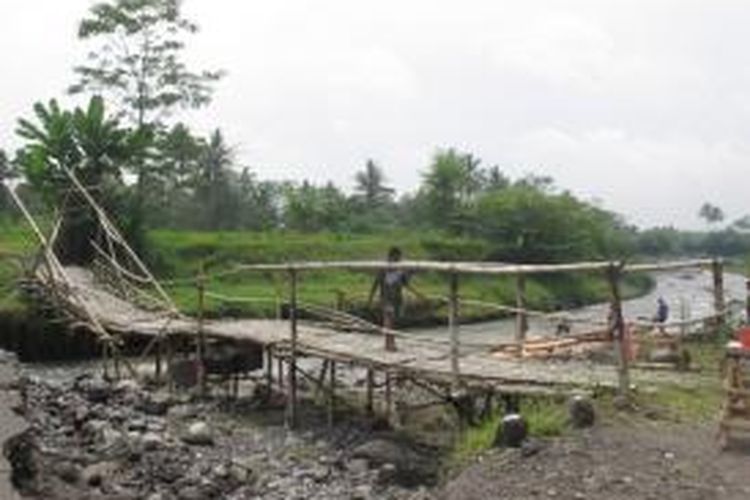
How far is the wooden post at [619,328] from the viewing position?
38.3ft

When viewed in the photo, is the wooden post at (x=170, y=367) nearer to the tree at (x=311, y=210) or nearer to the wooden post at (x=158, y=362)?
the wooden post at (x=158, y=362)

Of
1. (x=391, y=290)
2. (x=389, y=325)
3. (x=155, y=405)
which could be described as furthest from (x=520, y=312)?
(x=155, y=405)

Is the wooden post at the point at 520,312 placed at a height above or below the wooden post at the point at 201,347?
above

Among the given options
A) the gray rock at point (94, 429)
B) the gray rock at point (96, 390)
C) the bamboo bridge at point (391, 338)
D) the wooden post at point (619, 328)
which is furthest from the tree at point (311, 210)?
the wooden post at point (619, 328)

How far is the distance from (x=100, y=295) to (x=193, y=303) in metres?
7.13

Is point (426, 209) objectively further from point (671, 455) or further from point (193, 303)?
point (671, 455)

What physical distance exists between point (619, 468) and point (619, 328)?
2.00m

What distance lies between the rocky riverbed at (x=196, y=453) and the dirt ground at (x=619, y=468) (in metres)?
2.25

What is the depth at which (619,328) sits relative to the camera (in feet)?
38.6

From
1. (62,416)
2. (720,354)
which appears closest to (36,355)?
(62,416)

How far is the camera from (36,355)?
27516 millimetres

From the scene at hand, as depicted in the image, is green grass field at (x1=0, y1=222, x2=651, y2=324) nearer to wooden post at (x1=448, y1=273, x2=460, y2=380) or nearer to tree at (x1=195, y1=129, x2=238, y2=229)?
tree at (x1=195, y1=129, x2=238, y2=229)

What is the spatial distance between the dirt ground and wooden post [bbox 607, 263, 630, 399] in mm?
599

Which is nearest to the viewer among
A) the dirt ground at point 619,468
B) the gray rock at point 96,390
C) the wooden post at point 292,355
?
the dirt ground at point 619,468
